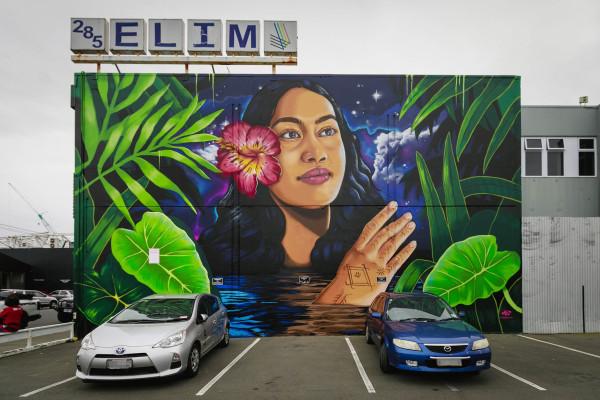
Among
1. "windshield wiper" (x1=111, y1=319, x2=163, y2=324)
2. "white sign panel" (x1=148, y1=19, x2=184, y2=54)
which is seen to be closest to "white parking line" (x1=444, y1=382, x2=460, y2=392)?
"windshield wiper" (x1=111, y1=319, x2=163, y2=324)

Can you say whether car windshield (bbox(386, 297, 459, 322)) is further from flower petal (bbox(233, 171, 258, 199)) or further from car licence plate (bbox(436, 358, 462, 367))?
flower petal (bbox(233, 171, 258, 199))

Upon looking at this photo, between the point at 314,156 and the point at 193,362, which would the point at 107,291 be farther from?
the point at 314,156

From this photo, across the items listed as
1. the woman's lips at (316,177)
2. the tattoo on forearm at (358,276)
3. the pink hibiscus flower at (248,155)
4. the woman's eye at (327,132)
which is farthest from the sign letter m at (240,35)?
the tattoo on forearm at (358,276)

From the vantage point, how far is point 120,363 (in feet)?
21.1

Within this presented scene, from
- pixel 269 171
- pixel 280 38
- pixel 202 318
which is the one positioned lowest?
pixel 202 318

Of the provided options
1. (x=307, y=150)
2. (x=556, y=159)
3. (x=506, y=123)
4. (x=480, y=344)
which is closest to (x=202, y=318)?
(x=480, y=344)

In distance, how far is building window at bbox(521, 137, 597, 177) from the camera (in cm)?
1582

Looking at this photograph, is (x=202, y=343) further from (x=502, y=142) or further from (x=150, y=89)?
(x=502, y=142)

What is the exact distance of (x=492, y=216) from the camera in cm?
1215

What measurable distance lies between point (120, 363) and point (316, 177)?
739 centimetres

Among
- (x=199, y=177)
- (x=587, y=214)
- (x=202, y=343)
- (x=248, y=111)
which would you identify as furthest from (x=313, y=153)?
(x=587, y=214)

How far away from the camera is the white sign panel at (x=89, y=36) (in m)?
12.6

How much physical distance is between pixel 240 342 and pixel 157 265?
339 centimetres

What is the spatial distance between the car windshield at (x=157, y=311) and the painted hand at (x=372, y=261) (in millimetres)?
4635
